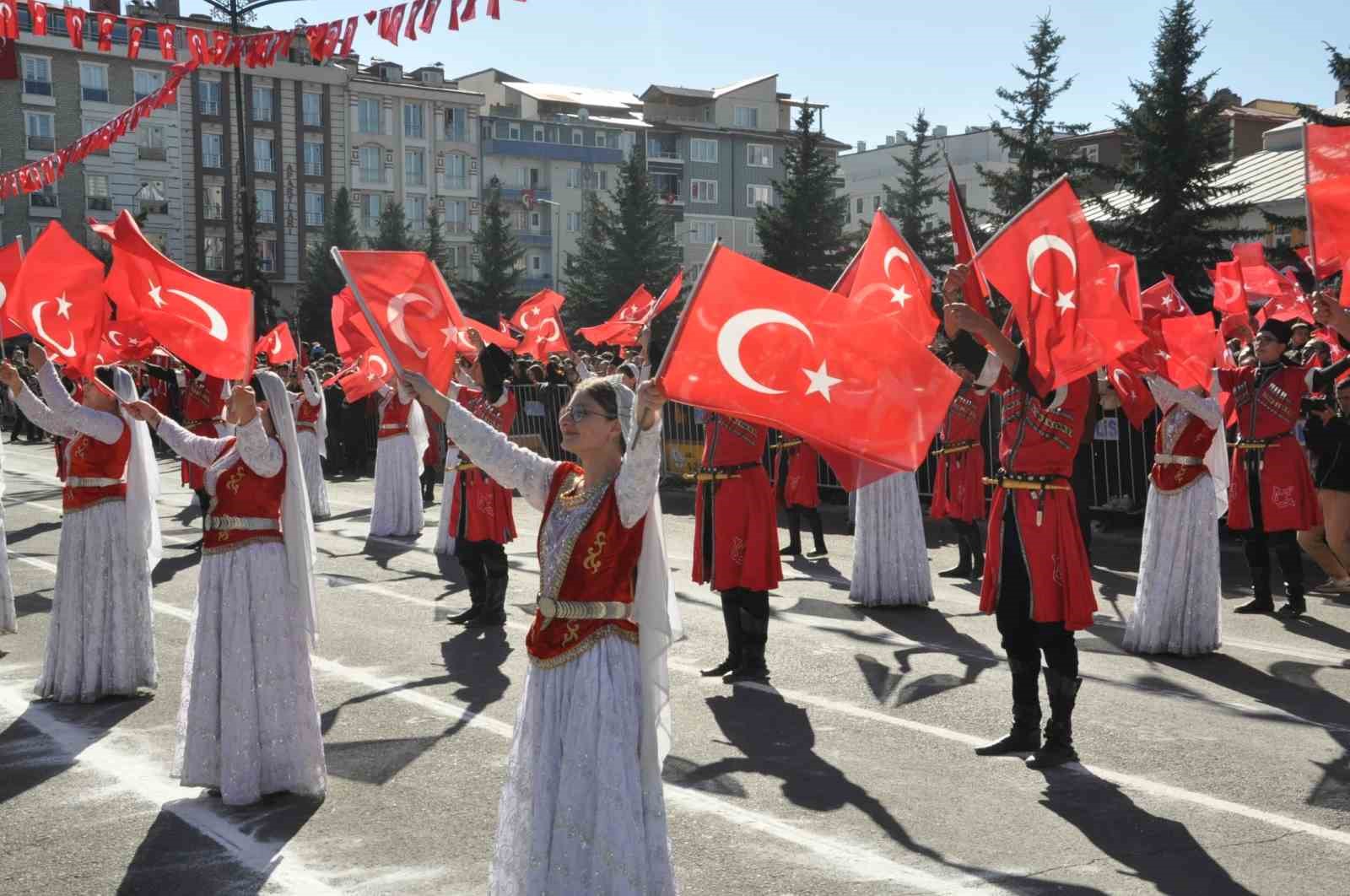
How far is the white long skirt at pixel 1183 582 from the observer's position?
390 inches

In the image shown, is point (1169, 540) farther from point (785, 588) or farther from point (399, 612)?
point (399, 612)

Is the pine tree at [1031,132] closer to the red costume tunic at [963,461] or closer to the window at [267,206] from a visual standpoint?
the red costume tunic at [963,461]

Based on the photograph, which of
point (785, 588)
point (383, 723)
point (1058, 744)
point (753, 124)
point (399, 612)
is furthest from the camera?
point (753, 124)

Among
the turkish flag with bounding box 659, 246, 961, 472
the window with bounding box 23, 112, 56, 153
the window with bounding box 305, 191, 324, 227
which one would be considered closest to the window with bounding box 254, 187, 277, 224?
the window with bounding box 305, 191, 324, 227

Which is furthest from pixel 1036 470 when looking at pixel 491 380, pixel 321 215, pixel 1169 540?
pixel 321 215

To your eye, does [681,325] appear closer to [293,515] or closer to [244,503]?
[293,515]

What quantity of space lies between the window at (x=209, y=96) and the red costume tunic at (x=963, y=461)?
66474mm

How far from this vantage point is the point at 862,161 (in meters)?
95.3

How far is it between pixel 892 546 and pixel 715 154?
3203 inches

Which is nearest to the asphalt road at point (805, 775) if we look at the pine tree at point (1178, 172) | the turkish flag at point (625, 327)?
A: the turkish flag at point (625, 327)

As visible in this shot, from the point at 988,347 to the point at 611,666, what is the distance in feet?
10.7

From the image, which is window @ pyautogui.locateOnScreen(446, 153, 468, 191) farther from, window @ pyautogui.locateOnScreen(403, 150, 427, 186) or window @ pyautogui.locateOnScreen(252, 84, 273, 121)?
window @ pyautogui.locateOnScreen(252, 84, 273, 121)

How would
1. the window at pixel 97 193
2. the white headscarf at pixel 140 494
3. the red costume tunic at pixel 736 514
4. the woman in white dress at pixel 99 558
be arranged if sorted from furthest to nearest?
the window at pixel 97 193, the red costume tunic at pixel 736 514, the woman in white dress at pixel 99 558, the white headscarf at pixel 140 494

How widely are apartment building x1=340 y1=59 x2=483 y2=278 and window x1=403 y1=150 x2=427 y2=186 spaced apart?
48 millimetres
